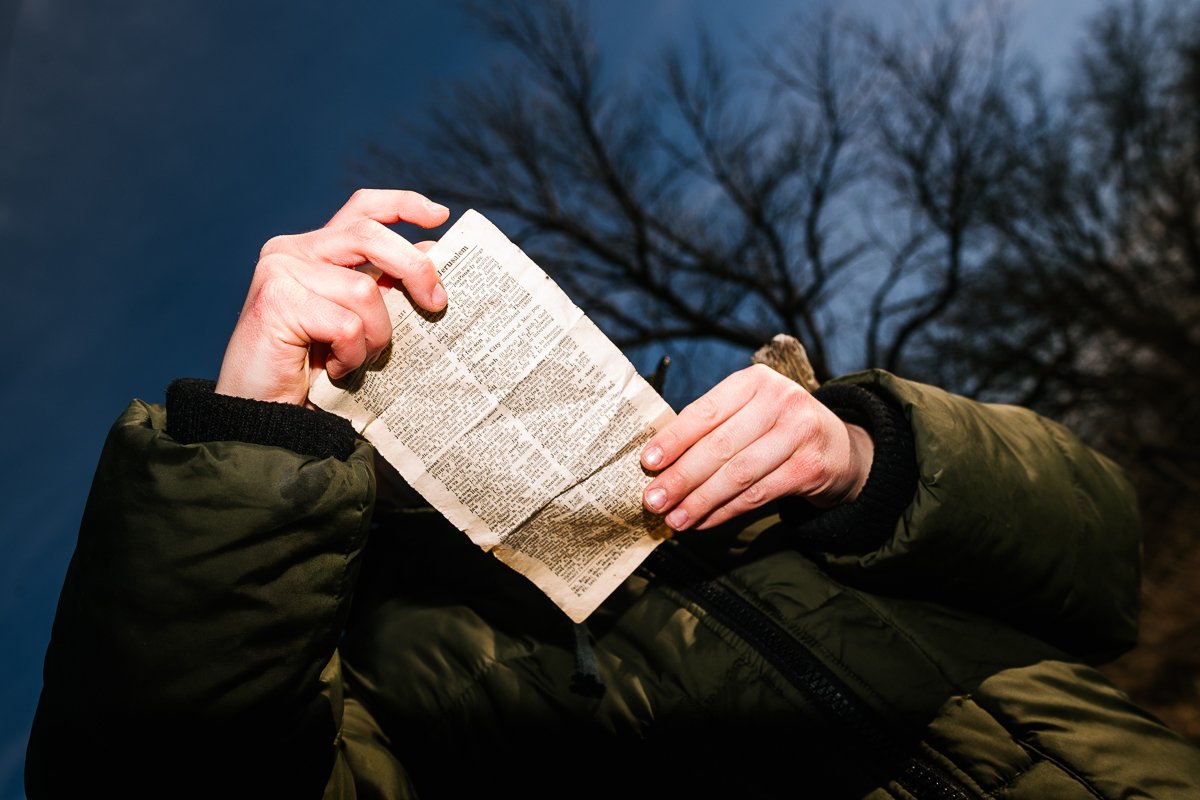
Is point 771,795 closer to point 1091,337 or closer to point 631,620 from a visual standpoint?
point 631,620

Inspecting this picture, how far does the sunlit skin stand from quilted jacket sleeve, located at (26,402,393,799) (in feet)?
0.46

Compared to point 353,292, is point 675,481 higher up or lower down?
lower down

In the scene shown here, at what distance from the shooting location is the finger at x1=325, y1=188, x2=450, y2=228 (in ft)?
3.11

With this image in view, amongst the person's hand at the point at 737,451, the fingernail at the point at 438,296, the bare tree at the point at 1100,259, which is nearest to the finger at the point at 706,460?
the person's hand at the point at 737,451

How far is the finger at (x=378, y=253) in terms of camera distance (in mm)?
888

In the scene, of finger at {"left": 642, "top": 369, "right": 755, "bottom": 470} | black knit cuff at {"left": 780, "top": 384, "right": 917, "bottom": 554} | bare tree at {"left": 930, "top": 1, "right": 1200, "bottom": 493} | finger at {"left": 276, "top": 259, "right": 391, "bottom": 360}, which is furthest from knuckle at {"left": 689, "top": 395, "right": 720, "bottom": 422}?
bare tree at {"left": 930, "top": 1, "right": 1200, "bottom": 493}

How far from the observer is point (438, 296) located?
2.98 feet

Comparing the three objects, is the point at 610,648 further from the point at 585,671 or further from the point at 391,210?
the point at 391,210

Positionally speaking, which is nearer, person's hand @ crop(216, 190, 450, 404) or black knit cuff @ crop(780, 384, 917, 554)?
person's hand @ crop(216, 190, 450, 404)

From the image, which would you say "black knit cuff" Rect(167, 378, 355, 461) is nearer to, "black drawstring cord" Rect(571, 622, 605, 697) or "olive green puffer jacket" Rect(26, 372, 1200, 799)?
"olive green puffer jacket" Rect(26, 372, 1200, 799)

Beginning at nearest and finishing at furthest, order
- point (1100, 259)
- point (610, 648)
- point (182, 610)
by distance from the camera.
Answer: point (182, 610) < point (610, 648) < point (1100, 259)

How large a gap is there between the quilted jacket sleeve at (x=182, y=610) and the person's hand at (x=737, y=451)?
452mm

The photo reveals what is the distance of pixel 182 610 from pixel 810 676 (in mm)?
980

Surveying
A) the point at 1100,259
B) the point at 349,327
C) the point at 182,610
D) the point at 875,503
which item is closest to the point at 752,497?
the point at 875,503
